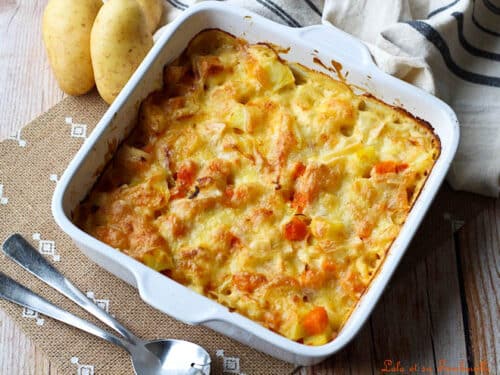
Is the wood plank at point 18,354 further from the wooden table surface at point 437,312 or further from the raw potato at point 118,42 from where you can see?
the raw potato at point 118,42

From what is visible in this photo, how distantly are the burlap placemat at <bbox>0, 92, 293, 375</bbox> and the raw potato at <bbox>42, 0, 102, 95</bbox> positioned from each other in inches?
5.6

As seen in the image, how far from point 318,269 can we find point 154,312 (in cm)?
62

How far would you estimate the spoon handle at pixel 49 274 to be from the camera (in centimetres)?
261

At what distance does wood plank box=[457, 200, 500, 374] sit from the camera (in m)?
2.67

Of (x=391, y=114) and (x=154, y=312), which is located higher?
(x=391, y=114)

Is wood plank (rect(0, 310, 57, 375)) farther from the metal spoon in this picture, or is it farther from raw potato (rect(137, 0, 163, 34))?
raw potato (rect(137, 0, 163, 34))

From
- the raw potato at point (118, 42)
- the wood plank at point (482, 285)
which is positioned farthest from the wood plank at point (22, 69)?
the wood plank at point (482, 285)

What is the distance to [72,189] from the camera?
253 cm

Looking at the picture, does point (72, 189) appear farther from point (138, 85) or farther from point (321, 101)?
point (321, 101)

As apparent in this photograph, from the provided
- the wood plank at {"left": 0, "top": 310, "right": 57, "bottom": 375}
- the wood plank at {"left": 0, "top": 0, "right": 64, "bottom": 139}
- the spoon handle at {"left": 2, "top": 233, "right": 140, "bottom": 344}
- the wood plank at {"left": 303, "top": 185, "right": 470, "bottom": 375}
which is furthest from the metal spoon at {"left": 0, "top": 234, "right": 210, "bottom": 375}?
the wood plank at {"left": 0, "top": 0, "right": 64, "bottom": 139}

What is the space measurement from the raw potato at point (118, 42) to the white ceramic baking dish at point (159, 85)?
12 centimetres

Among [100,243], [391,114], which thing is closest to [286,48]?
[391,114]

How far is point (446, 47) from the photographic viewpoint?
9.71ft

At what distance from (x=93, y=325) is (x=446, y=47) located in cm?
171
